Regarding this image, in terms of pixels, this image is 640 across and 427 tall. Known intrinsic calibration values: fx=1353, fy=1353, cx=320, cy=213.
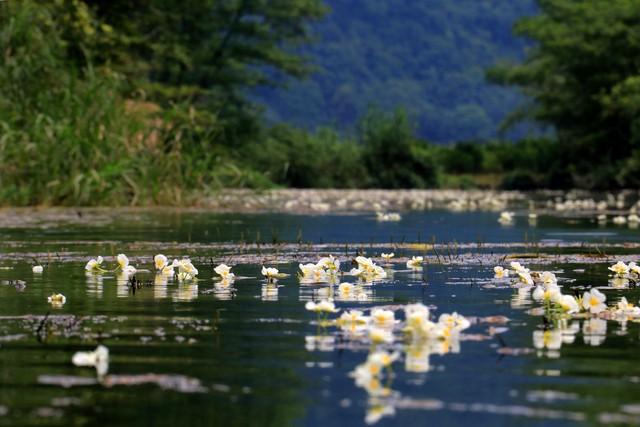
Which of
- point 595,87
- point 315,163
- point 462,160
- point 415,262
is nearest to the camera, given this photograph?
point 415,262

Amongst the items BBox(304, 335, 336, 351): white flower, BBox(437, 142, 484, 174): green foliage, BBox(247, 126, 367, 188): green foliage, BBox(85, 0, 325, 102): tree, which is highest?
BBox(85, 0, 325, 102): tree

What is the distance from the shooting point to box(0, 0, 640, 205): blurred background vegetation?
732 inches

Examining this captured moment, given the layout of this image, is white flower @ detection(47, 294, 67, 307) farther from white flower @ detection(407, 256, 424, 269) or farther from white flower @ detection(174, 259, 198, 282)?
white flower @ detection(407, 256, 424, 269)

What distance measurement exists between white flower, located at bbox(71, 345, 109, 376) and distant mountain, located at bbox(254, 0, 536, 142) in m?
177

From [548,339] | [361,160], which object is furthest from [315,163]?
[548,339]

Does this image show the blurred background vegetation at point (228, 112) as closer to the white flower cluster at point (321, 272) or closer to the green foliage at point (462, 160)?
the green foliage at point (462, 160)

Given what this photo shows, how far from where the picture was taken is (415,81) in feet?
614

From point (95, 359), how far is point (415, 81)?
184363 mm

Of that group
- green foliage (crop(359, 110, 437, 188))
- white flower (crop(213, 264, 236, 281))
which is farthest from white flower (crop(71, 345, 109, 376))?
green foliage (crop(359, 110, 437, 188))

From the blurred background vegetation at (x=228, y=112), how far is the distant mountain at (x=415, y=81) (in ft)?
415

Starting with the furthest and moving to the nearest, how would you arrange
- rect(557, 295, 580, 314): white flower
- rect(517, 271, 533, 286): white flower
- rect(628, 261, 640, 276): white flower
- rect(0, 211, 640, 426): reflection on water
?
rect(628, 261, 640, 276): white flower → rect(517, 271, 533, 286): white flower → rect(557, 295, 580, 314): white flower → rect(0, 211, 640, 426): reflection on water

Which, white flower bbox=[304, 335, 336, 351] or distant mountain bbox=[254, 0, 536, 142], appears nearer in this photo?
white flower bbox=[304, 335, 336, 351]

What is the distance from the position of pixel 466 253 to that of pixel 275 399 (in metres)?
6.54

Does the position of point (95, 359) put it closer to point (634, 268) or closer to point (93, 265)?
point (93, 265)
